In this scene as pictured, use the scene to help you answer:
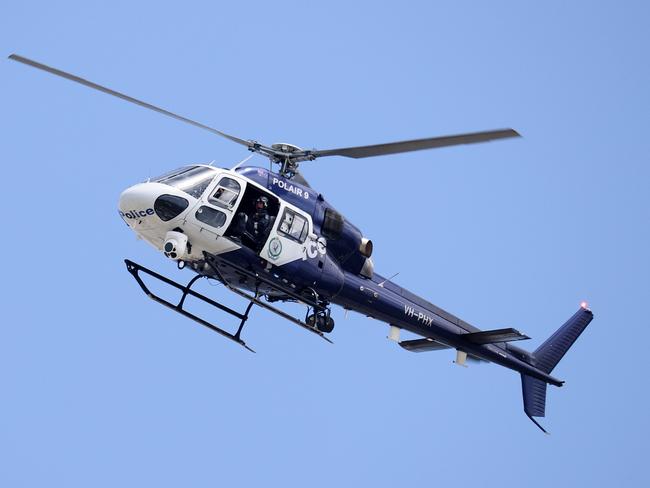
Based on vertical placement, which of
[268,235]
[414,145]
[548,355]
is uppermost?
[414,145]

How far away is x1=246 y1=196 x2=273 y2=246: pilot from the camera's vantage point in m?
11.3

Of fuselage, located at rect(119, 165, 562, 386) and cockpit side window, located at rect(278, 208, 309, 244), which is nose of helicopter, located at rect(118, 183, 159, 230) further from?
cockpit side window, located at rect(278, 208, 309, 244)

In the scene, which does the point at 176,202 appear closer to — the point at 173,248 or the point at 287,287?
the point at 173,248

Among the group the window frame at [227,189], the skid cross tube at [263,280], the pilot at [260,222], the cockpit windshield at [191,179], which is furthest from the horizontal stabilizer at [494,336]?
the cockpit windshield at [191,179]

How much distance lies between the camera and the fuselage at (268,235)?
10.7 m

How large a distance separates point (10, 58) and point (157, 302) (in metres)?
3.25

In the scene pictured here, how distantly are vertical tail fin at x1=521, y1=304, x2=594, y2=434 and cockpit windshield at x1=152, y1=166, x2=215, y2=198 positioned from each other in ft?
21.8

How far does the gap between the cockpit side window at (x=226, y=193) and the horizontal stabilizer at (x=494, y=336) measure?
4.42 meters

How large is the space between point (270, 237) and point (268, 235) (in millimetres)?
34

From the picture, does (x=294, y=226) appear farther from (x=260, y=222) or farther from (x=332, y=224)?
(x=332, y=224)

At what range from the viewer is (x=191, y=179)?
10938mm

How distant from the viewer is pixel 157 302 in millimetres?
11383

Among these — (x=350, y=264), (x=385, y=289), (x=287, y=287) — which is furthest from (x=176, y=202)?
(x=385, y=289)

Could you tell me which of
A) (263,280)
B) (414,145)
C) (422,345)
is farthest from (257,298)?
(422,345)
